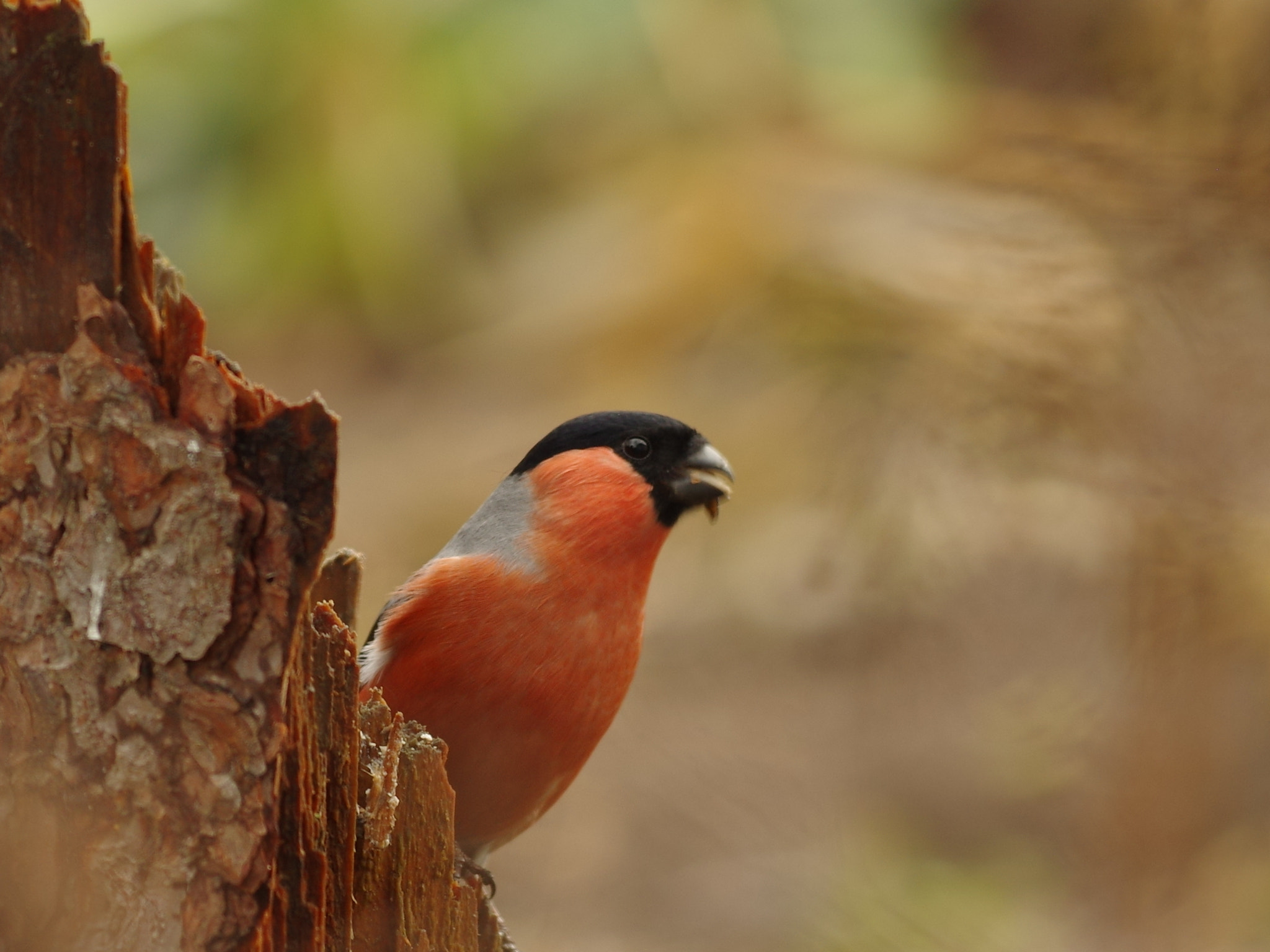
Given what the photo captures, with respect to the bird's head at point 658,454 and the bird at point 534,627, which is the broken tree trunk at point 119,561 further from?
the bird's head at point 658,454

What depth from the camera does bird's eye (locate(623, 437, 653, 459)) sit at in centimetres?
307

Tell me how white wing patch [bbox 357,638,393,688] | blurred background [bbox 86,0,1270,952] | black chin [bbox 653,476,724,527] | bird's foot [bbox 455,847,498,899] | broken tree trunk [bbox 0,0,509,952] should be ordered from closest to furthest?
broken tree trunk [bbox 0,0,509,952] → bird's foot [bbox 455,847,498,899] → white wing patch [bbox 357,638,393,688] → black chin [bbox 653,476,724,527] → blurred background [bbox 86,0,1270,952]

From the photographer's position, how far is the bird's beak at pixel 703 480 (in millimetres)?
3029

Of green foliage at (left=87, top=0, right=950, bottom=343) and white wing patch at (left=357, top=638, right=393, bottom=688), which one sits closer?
white wing patch at (left=357, top=638, right=393, bottom=688)

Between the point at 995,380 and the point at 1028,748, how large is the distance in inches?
84.2

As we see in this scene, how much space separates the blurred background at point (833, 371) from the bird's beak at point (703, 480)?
2.72 meters

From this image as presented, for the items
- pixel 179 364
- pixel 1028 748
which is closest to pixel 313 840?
pixel 179 364

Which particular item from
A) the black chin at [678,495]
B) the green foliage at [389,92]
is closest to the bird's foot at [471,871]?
the black chin at [678,495]

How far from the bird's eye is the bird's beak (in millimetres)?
88

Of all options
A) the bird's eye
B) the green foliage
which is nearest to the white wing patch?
the bird's eye

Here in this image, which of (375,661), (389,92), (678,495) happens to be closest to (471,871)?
(375,661)

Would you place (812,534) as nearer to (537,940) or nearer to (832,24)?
(537,940)

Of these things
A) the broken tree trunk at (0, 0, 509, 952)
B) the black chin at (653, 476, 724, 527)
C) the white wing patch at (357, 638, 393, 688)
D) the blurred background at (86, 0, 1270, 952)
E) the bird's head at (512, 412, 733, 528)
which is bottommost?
the broken tree trunk at (0, 0, 509, 952)

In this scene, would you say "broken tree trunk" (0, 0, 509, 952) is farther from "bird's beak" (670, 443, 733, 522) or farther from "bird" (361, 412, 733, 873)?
"bird's beak" (670, 443, 733, 522)
